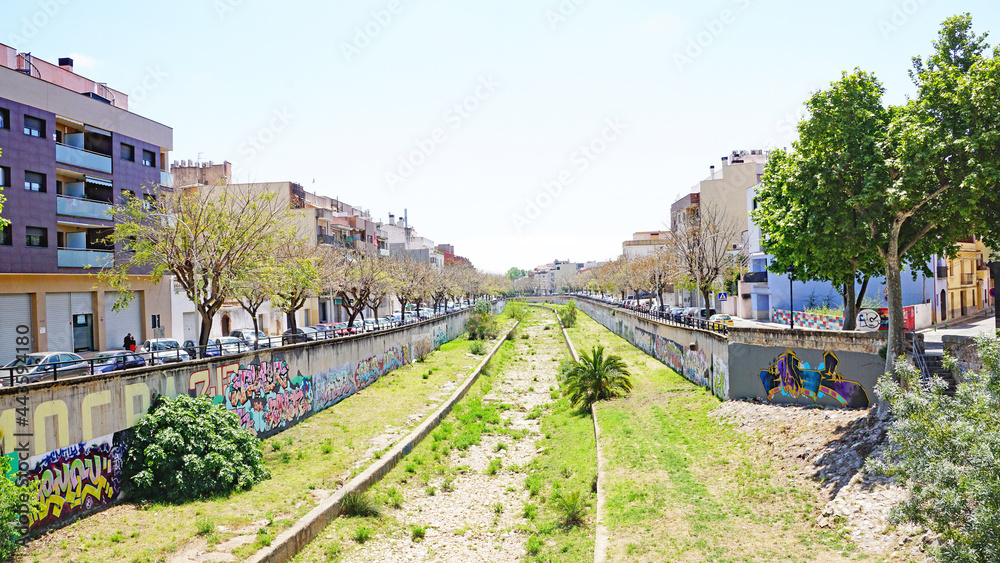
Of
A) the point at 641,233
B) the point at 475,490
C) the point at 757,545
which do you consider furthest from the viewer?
the point at 641,233

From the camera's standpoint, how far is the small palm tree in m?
26.9

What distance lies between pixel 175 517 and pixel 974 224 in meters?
20.1

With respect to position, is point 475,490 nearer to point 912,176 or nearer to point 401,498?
point 401,498

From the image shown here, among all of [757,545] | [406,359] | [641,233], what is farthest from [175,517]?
[641,233]

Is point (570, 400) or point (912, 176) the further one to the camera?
point (570, 400)

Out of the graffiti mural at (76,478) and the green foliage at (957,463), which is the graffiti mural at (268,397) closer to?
the graffiti mural at (76,478)

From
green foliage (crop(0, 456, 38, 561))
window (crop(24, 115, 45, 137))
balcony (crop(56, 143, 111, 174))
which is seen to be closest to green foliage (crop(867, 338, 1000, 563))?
green foliage (crop(0, 456, 38, 561))

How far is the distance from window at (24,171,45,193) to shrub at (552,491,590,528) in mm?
31373

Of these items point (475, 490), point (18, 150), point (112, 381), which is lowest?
point (475, 490)

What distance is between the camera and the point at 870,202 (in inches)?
571

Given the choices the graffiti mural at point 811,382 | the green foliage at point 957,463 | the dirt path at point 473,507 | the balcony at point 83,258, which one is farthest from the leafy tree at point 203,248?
the green foliage at point 957,463

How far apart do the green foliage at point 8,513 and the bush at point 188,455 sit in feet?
10.1

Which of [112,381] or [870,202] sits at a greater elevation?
[870,202]

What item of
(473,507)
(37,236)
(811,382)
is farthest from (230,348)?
(811,382)
